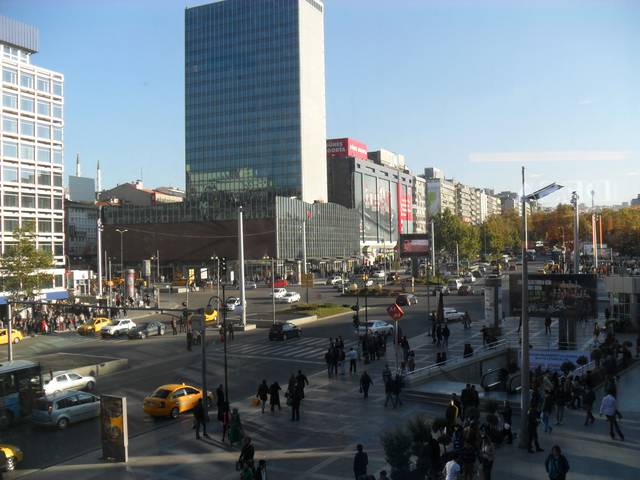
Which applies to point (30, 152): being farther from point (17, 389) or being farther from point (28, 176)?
point (17, 389)

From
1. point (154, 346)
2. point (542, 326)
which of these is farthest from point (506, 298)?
point (154, 346)

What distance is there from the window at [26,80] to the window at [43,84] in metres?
0.90

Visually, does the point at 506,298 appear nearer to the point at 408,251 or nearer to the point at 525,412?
the point at 408,251

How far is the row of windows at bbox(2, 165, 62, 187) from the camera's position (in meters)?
59.2

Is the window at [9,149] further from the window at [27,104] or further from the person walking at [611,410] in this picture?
the person walking at [611,410]

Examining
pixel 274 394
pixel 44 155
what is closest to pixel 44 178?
pixel 44 155

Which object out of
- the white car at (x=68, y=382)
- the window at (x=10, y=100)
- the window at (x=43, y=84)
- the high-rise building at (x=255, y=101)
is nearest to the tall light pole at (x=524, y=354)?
the white car at (x=68, y=382)

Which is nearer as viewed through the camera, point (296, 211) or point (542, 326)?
point (542, 326)

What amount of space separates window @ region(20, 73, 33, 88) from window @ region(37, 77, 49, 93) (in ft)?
2.95

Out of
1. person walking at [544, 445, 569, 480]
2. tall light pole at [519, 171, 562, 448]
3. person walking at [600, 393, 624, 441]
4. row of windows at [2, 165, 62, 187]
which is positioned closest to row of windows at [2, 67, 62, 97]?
row of windows at [2, 165, 62, 187]

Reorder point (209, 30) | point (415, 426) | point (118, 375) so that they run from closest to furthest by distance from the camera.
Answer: point (415, 426) < point (118, 375) < point (209, 30)

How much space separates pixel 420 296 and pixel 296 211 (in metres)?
42.6

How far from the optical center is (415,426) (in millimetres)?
15250

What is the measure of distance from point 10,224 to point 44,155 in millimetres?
8121
